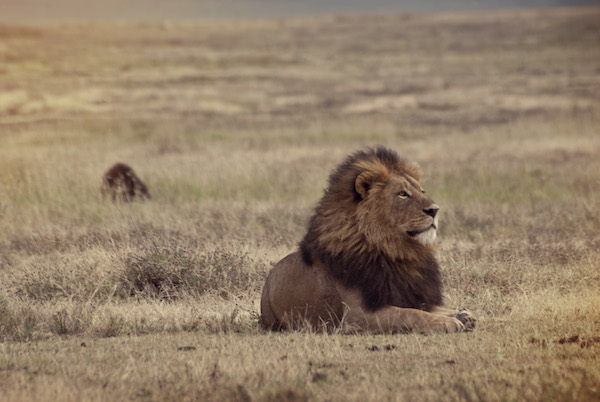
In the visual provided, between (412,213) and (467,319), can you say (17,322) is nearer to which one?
(412,213)

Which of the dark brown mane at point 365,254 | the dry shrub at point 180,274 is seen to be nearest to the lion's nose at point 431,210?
the dark brown mane at point 365,254

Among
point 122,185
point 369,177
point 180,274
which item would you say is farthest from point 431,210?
point 122,185

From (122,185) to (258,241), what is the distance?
4188mm

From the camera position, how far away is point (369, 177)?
6.97 metres

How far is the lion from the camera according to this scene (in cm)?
1438

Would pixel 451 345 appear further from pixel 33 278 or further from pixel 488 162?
pixel 488 162

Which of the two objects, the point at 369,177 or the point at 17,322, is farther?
the point at 17,322

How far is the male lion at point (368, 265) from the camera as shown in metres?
6.71

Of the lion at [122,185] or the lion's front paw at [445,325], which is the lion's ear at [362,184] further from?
the lion at [122,185]

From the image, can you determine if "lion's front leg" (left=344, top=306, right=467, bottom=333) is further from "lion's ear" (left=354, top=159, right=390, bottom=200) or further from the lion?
the lion

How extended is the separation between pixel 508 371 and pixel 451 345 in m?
0.76

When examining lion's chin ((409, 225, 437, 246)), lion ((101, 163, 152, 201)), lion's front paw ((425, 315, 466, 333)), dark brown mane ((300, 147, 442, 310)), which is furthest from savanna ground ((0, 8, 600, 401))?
lion's chin ((409, 225, 437, 246))

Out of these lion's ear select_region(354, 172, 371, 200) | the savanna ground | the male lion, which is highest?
lion's ear select_region(354, 172, 371, 200)

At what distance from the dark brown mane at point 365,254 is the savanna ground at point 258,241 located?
19.7 inches
